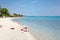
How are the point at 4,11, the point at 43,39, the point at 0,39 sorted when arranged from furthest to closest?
the point at 4,11 < the point at 43,39 < the point at 0,39

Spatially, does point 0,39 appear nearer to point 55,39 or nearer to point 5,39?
point 5,39

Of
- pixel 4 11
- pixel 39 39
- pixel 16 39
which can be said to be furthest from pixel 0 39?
pixel 4 11

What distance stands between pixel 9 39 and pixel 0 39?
1.43 feet

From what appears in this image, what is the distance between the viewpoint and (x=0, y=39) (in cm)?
658

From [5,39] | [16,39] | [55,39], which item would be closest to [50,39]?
[55,39]

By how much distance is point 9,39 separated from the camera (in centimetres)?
664

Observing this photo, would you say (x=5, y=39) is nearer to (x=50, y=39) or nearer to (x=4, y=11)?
(x=50, y=39)

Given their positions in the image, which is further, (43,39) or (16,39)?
(43,39)

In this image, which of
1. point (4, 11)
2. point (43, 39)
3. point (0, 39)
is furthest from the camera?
point (4, 11)

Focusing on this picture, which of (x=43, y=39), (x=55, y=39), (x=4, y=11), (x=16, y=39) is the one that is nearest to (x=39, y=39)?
(x=43, y=39)

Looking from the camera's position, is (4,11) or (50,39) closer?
(50,39)

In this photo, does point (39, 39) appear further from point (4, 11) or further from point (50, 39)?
point (4, 11)

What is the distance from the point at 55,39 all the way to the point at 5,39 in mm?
2895

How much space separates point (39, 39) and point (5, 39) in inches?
80.1
